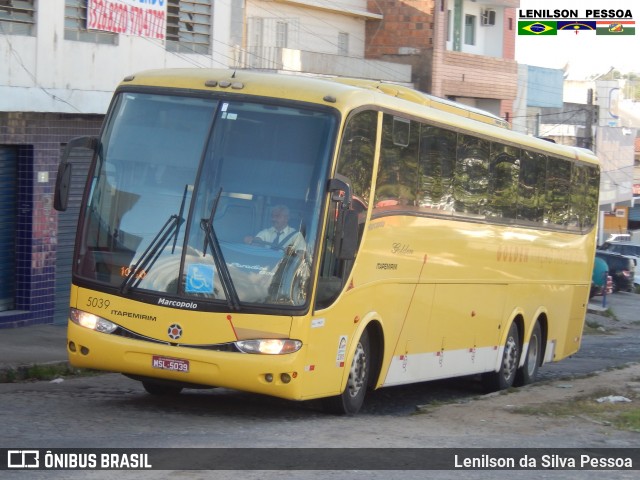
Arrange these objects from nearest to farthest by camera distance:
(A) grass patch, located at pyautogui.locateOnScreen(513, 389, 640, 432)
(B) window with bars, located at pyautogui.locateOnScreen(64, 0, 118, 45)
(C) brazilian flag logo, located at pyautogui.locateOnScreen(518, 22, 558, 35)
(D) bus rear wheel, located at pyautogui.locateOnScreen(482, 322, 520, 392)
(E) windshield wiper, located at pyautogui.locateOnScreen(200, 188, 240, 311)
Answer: (E) windshield wiper, located at pyautogui.locateOnScreen(200, 188, 240, 311) < (A) grass patch, located at pyautogui.locateOnScreen(513, 389, 640, 432) < (D) bus rear wheel, located at pyautogui.locateOnScreen(482, 322, 520, 392) < (B) window with bars, located at pyautogui.locateOnScreen(64, 0, 118, 45) < (C) brazilian flag logo, located at pyautogui.locateOnScreen(518, 22, 558, 35)

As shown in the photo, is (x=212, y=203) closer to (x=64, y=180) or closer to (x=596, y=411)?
(x=64, y=180)

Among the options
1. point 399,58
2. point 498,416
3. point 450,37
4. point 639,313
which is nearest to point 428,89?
point 399,58

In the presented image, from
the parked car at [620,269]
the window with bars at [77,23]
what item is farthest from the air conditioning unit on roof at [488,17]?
the window with bars at [77,23]

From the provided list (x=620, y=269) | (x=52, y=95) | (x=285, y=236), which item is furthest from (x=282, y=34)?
(x=285, y=236)

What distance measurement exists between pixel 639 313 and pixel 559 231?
2238cm

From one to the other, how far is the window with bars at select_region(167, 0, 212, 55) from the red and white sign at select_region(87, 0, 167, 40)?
0.38 meters

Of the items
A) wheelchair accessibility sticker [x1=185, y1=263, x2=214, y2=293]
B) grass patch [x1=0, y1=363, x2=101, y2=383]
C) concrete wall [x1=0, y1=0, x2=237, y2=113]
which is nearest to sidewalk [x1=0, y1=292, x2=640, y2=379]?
grass patch [x1=0, y1=363, x2=101, y2=383]

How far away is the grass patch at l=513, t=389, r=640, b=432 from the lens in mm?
10578

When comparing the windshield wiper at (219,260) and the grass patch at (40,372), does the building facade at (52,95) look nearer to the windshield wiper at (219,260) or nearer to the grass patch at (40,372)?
the grass patch at (40,372)

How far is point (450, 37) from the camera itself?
1471 inches

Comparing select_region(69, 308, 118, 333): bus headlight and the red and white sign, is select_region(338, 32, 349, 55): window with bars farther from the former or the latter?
select_region(69, 308, 118, 333): bus headlight

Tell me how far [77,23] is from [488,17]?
23622 millimetres

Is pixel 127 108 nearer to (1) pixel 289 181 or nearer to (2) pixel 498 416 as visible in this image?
(1) pixel 289 181

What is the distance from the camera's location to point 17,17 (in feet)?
56.1
